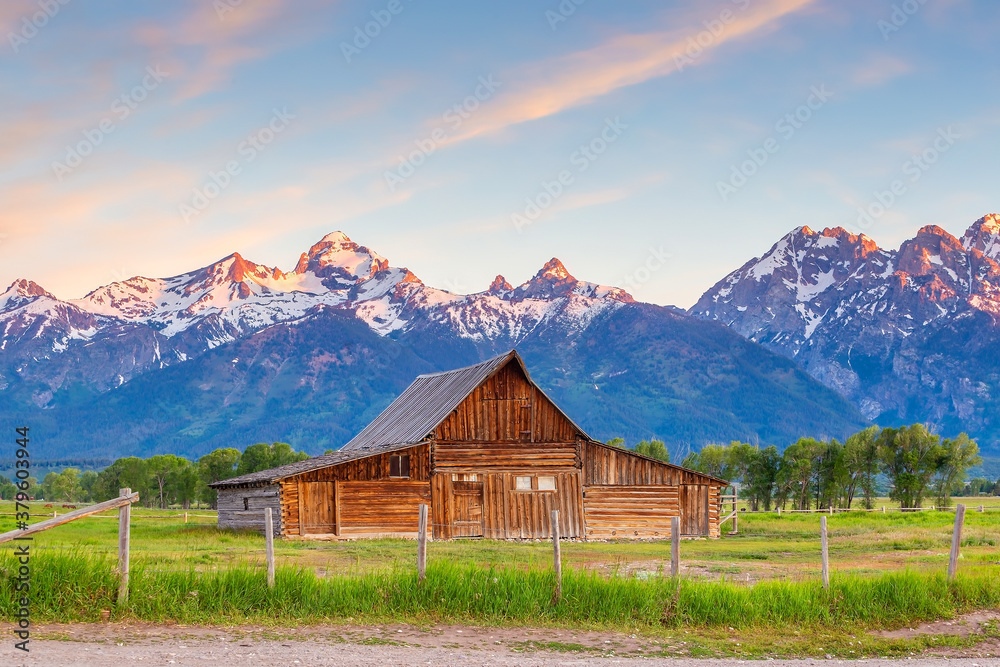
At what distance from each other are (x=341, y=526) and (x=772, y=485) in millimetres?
81213

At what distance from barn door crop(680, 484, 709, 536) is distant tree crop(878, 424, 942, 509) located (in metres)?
57.2

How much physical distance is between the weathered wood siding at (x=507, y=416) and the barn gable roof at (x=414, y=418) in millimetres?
378

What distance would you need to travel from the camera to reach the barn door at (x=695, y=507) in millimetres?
54219

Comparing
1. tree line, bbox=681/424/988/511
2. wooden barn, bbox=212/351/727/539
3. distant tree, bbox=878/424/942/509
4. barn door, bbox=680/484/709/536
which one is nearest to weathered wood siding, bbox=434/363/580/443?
wooden barn, bbox=212/351/727/539

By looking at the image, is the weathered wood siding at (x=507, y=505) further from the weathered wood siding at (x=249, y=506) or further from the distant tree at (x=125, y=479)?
the distant tree at (x=125, y=479)

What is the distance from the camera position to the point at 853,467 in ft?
371

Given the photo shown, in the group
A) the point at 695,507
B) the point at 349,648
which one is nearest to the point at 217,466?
the point at 695,507

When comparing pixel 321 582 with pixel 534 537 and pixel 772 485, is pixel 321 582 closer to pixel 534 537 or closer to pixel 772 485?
pixel 534 537

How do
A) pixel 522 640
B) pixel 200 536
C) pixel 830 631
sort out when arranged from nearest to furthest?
1. pixel 522 640
2. pixel 830 631
3. pixel 200 536

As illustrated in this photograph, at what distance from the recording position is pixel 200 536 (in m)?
46.6

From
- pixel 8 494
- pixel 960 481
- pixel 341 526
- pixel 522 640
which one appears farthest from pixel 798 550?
pixel 8 494

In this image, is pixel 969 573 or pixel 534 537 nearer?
pixel 969 573

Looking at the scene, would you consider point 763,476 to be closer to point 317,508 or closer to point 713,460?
point 713,460

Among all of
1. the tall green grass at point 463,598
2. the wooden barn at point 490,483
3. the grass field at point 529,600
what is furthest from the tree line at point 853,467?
the tall green grass at point 463,598
